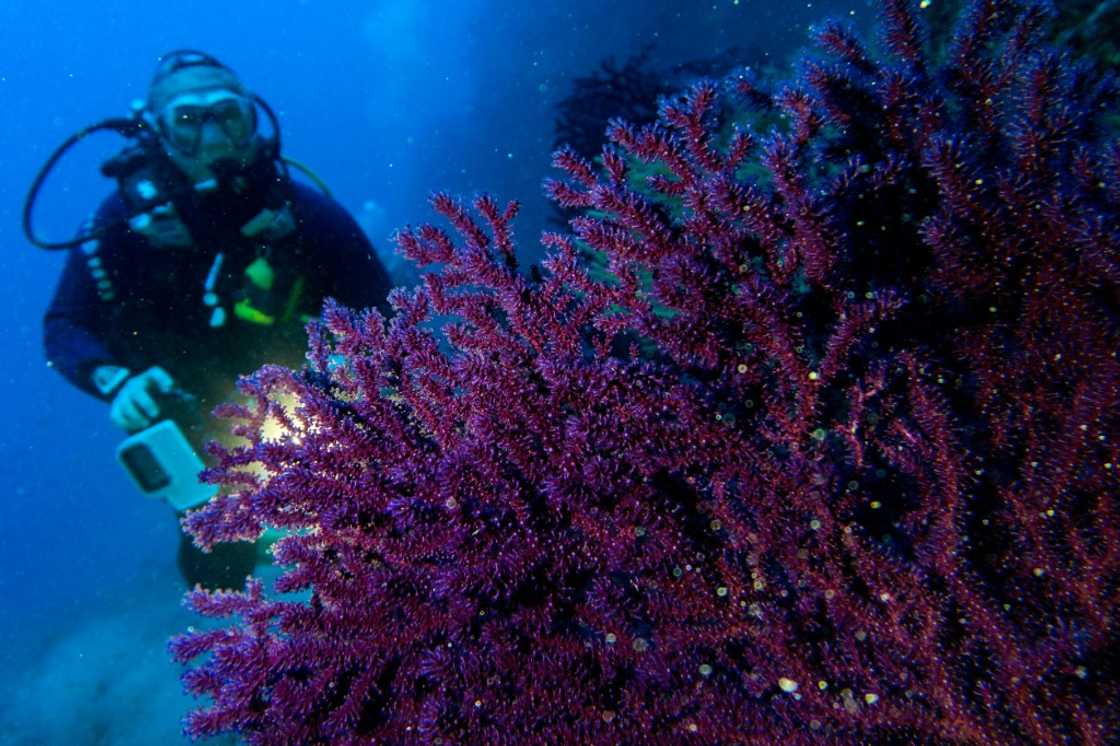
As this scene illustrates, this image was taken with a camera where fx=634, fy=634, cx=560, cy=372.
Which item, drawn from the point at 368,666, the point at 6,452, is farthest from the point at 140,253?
the point at 6,452

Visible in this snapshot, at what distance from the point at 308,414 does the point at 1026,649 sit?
227 cm

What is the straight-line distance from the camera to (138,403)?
498 cm

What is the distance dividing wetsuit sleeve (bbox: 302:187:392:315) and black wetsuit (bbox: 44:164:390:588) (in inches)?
0.4

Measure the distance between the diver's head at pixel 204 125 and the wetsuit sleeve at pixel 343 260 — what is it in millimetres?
809

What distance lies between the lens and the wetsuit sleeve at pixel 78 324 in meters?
6.08

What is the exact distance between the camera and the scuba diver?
19.7 feet

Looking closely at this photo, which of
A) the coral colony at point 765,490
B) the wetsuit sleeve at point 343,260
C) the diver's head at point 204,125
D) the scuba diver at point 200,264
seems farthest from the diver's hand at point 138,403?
the coral colony at point 765,490

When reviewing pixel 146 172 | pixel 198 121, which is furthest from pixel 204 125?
pixel 146 172

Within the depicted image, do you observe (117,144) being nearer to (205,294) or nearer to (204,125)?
(204,125)

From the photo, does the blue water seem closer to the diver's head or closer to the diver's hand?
the diver's head

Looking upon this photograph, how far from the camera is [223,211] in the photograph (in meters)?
5.99

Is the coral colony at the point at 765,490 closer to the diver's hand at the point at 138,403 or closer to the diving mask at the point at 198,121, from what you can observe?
the diver's hand at the point at 138,403

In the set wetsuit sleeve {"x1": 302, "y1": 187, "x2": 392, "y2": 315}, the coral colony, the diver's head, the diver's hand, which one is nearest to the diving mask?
the diver's head

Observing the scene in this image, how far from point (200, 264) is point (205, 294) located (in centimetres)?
34
